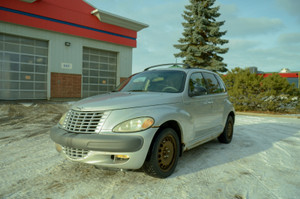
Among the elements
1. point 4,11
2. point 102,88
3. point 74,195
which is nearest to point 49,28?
point 4,11

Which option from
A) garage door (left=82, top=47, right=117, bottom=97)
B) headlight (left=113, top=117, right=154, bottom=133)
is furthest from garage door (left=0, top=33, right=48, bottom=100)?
headlight (left=113, top=117, right=154, bottom=133)

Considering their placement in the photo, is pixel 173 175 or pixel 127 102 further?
pixel 173 175

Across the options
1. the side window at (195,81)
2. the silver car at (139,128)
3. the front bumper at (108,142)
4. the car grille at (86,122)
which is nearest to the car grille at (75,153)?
the silver car at (139,128)

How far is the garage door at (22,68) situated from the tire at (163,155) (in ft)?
41.5

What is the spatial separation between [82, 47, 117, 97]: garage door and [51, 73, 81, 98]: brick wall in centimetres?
77

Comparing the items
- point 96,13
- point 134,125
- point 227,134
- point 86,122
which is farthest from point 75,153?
point 96,13

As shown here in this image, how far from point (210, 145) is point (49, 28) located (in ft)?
41.2

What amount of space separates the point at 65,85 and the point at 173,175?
1291 centimetres

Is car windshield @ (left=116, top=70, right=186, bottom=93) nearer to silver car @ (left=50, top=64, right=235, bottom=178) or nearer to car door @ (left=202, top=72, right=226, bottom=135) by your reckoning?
silver car @ (left=50, top=64, right=235, bottom=178)

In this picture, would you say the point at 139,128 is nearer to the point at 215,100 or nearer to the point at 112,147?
the point at 112,147

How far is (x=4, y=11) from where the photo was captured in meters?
12.0

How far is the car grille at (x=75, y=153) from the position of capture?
2908mm

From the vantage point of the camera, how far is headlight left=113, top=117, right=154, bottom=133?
112 inches

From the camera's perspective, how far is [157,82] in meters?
4.12
